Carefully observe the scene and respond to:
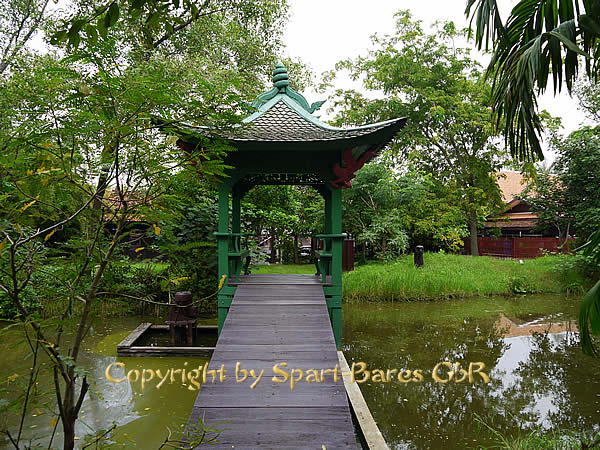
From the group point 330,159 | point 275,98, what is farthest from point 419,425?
point 275,98

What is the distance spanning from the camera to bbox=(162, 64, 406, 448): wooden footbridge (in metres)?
2.54

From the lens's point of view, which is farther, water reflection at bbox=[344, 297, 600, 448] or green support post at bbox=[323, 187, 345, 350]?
green support post at bbox=[323, 187, 345, 350]

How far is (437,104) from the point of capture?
16.5 meters

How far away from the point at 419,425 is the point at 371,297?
7.04m

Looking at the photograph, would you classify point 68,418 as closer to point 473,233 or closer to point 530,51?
point 530,51

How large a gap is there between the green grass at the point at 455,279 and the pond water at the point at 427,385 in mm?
1980

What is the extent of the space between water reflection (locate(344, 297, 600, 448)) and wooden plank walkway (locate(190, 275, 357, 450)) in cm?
116

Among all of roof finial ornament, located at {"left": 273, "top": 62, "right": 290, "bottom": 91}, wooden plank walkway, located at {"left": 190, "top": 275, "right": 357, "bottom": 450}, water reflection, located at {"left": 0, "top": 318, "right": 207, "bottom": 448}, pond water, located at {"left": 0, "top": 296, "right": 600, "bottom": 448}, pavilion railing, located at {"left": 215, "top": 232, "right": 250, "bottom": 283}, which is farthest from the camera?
roof finial ornament, located at {"left": 273, "top": 62, "right": 290, "bottom": 91}

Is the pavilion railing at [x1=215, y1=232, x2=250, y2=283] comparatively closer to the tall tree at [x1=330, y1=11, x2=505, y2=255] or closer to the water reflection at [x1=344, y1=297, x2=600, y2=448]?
the water reflection at [x1=344, y1=297, x2=600, y2=448]

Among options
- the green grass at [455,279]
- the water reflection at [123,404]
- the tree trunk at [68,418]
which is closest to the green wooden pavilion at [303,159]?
the water reflection at [123,404]

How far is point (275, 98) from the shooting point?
19.1 feet

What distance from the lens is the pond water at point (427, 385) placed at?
362cm

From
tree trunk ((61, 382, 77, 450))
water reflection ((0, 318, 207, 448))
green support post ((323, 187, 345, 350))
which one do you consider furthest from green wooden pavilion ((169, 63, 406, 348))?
tree trunk ((61, 382, 77, 450))

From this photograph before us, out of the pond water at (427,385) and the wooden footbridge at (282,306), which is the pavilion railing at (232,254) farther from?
the pond water at (427,385)
